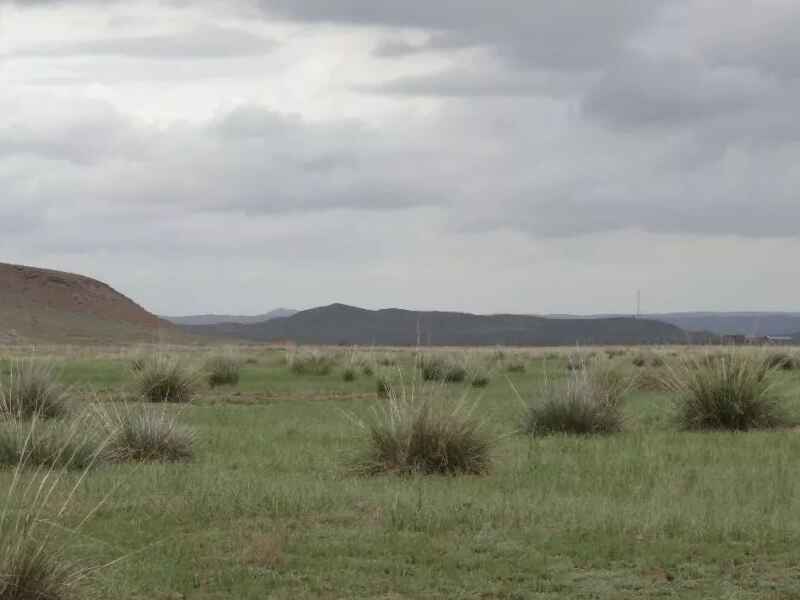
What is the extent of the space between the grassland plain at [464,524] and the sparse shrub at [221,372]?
613 inches

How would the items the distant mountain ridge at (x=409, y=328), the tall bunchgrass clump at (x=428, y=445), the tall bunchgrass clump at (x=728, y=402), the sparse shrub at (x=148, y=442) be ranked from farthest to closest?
the distant mountain ridge at (x=409, y=328) → the tall bunchgrass clump at (x=728, y=402) → the sparse shrub at (x=148, y=442) → the tall bunchgrass clump at (x=428, y=445)

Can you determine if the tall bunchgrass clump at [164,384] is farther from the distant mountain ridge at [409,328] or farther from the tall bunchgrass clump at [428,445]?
the distant mountain ridge at [409,328]

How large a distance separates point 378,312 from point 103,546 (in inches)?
6010

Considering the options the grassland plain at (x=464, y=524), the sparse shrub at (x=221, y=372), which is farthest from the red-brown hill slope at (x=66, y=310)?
the grassland plain at (x=464, y=524)

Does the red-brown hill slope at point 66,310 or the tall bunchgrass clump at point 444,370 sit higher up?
the red-brown hill slope at point 66,310

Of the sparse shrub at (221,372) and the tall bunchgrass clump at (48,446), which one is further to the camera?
the sparse shrub at (221,372)

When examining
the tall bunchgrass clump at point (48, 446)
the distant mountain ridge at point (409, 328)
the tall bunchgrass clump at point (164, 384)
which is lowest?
the tall bunchgrass clump at point (48, 446)

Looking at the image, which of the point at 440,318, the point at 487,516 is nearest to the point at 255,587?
the point at 487,516

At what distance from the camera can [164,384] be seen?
2466 centimetres

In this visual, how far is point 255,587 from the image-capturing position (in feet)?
26.9

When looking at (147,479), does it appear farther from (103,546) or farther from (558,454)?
(558,454)

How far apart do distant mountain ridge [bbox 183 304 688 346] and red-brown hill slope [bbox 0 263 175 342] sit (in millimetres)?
8098

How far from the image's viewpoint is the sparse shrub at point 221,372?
31.3m

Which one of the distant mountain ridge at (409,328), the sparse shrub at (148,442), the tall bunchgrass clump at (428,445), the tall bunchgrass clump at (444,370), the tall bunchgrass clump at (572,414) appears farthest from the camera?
the distant mountain ridge at (409,328)
